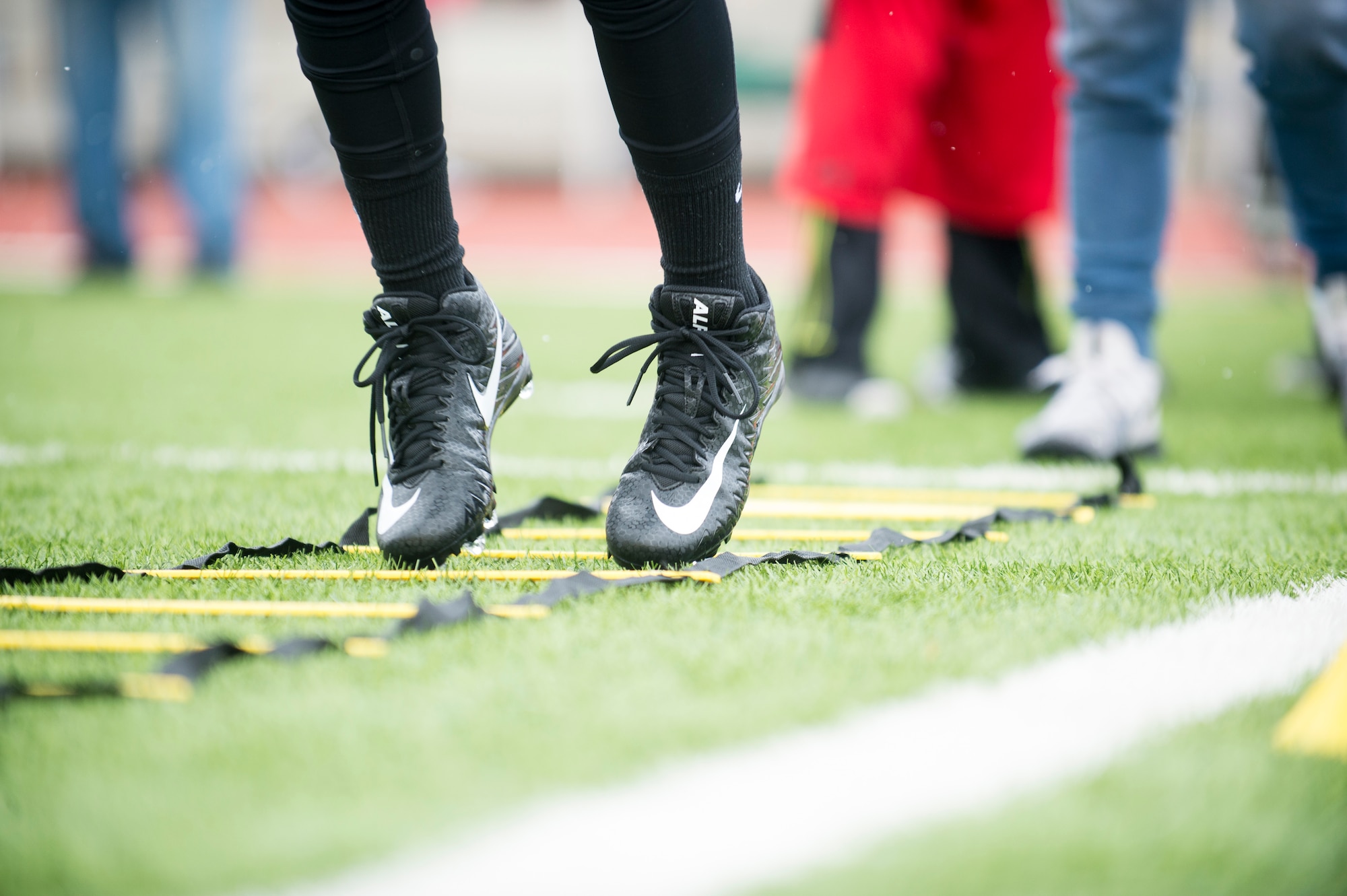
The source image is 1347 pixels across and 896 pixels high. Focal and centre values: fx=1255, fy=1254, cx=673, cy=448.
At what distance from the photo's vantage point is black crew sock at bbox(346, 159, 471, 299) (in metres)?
1.41

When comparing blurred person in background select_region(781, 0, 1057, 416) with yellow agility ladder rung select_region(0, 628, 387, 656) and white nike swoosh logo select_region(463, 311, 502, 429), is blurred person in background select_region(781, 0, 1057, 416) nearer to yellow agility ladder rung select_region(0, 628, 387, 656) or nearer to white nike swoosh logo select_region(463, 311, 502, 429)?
white nike swoosh logo select_region(463, 311, 502, 429)

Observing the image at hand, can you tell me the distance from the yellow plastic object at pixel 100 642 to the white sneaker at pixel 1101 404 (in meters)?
1.62

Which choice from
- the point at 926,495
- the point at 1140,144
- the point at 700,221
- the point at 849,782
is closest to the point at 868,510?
the point at 926,495

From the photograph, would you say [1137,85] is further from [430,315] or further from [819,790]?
[819,790]

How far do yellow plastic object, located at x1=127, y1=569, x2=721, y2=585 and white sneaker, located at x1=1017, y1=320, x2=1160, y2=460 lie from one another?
1156 millimetres

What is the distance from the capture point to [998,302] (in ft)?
10.6

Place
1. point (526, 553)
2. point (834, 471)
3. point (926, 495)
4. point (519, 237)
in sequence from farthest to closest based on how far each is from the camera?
1. point (519, 237)
2. point (834, 471)
3. point (926, 495)
4. point (526, 553)

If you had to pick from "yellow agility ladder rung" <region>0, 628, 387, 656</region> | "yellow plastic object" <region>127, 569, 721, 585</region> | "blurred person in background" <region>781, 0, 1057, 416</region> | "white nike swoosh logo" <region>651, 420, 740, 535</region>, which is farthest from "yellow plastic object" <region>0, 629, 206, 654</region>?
"blurred person in background" <region>781, 0, 1057, 416</region>

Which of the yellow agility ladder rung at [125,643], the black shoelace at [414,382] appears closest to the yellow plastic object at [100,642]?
the yellow agility ladder rung at [125,643]

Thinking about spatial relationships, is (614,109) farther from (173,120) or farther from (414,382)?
(173,120)

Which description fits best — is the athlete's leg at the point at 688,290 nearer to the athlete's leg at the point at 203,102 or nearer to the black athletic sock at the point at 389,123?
the black athletic sock at the point at 389,123

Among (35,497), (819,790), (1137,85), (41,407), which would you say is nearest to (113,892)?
(819,790)

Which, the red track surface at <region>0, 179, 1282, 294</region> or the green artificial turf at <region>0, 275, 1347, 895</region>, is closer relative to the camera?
the green artificial turf at <region>0, 275, 1347, 895</region>

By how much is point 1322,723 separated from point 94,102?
635cm
